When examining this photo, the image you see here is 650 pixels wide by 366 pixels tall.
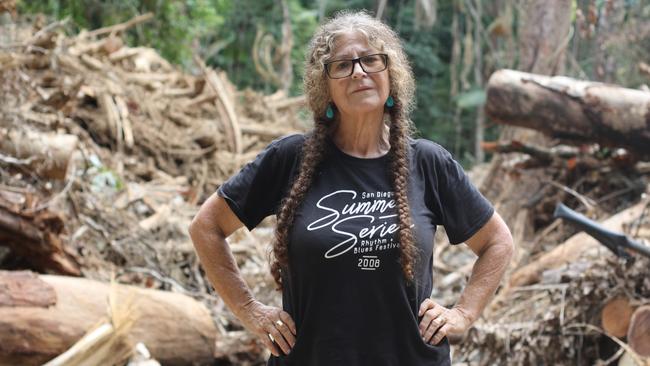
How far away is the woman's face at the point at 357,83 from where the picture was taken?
2.70 m

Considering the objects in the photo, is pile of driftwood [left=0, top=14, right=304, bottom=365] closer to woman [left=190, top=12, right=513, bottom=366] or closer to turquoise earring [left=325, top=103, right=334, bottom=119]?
turquoise earring [left=325, top=103, right=334, bottom=119]

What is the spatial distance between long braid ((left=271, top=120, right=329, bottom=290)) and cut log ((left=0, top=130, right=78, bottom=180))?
3420 millimetres

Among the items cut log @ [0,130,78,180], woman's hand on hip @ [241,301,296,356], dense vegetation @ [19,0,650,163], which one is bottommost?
dense vegetation @ [19,0,650,163]

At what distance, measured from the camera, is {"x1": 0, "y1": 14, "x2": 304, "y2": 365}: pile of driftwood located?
14.8 feet

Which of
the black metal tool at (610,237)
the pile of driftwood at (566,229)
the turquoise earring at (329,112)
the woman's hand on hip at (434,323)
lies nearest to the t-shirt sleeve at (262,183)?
the turquoise earring at (329,112)

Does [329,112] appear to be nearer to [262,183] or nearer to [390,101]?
[390,101]

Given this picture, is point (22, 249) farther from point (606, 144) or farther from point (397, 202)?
point (606, 144)

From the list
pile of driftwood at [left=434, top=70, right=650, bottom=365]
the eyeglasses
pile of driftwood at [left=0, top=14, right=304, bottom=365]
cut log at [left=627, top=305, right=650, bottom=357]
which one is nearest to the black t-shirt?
the eyeglasses

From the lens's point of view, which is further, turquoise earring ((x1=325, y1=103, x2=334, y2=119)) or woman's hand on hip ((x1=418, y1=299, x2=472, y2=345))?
turquoise earring ((x1=325, y1=103, x2=334, y2=119))

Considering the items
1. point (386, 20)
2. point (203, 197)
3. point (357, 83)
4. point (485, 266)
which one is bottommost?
point (203, 197)

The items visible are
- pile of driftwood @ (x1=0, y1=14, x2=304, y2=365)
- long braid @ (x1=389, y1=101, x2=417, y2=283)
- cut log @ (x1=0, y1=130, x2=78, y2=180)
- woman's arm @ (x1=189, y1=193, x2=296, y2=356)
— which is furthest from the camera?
cut log @ (x1=0, y1=130, x2=78, y2=180)

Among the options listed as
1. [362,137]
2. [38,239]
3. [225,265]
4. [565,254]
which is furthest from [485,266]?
[565,254]

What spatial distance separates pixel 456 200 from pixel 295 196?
1.75ft

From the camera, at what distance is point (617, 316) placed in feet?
16.0
